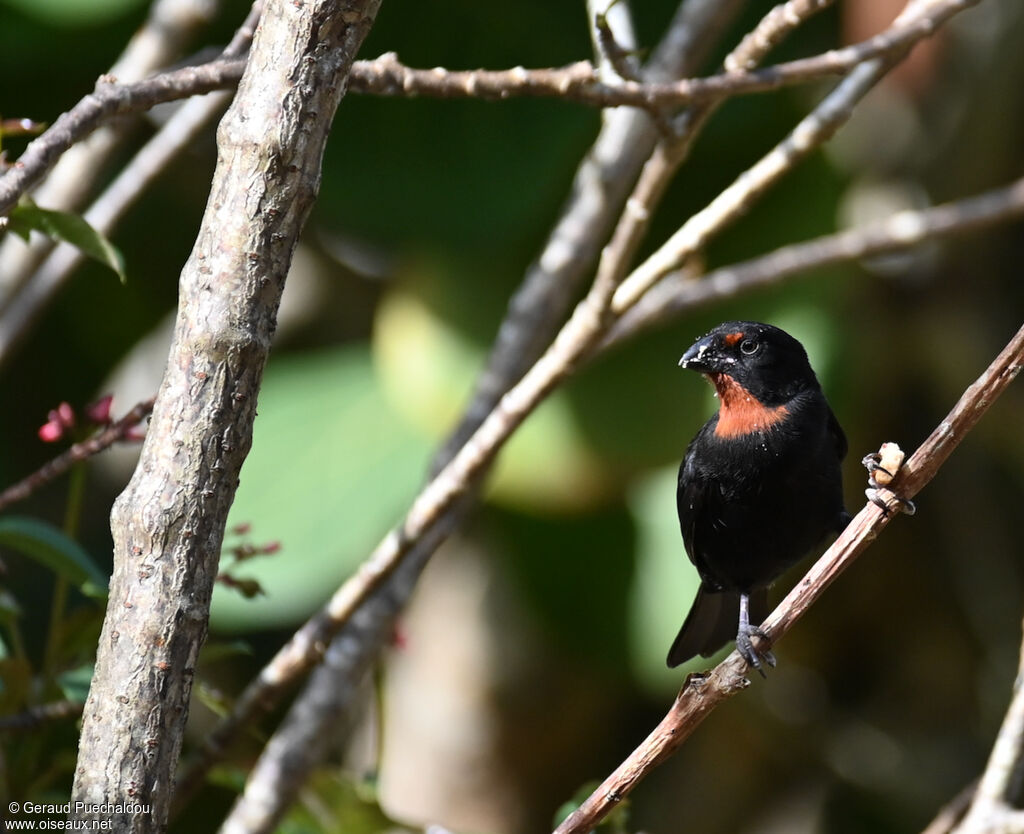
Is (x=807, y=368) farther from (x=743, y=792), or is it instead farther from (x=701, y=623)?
(x=743, y=792)

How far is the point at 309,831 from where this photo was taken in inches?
95.0

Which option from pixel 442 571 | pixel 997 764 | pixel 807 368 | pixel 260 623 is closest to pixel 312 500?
pixel 260 623

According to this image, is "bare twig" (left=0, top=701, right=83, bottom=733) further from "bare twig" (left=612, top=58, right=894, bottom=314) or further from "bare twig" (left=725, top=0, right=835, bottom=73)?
"bare twig" (left=725, top=0, right=835, bottom=73)

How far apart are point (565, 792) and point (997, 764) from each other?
3317 mm

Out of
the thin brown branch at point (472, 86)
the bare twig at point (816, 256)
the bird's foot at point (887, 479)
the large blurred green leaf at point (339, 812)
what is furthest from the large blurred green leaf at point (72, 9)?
the bird's foot at point (887, 479)

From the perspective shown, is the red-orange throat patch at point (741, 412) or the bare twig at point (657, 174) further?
the red-orange throat patch at point (741, 412)

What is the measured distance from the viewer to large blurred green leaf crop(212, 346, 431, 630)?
4594mm

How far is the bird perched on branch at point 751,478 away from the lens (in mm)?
2275

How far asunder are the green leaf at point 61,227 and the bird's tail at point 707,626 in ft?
4.12

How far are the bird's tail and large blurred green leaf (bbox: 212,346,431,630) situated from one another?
218cm

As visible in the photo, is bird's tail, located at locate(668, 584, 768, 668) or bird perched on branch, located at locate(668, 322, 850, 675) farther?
bird's tail, located at locate(668, 584, 768, 668)

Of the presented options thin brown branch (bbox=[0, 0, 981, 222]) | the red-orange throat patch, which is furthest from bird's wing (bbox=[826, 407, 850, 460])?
thin brown branch (bbox=[0, 0, 981, 222])

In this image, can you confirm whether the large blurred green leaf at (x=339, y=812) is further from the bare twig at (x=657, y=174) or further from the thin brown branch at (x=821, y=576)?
the bare twig at (x=657, y=174)

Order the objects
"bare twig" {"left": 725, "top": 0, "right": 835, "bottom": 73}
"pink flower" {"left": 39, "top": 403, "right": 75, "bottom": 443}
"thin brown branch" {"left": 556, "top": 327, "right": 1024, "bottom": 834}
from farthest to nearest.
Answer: "bare twig" {"left": 725, "top": 0, "right": 835, "bottom": 73} < "pink flower" {"left": 39, "top": 403, "right": 75, "bottom": 443} < "thin brown branch" {"left": 556, "top": 327, "right": 1024, "bottom": 834}
